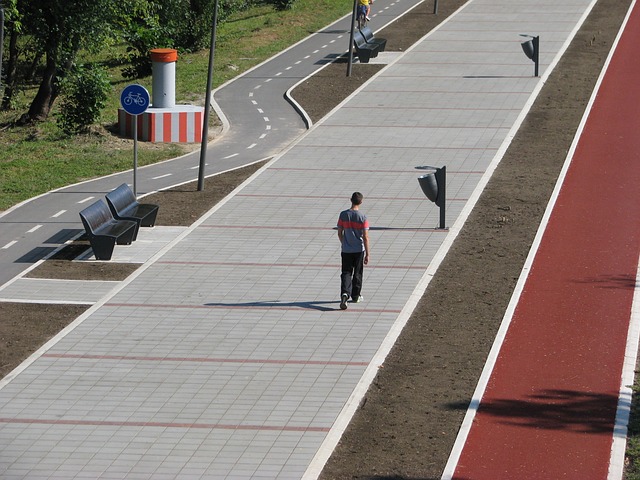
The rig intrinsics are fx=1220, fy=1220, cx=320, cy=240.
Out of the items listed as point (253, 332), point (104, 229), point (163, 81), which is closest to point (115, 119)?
point (163, 81)

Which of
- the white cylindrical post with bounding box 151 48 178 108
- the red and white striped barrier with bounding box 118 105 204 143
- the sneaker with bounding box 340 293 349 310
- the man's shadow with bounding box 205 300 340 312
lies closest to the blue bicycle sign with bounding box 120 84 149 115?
the man's shadow with bounding box 205 300 340 312

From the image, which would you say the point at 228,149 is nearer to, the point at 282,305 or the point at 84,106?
the point at 84,106

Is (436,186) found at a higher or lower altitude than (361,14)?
lower

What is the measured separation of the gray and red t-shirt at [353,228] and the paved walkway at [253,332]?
93 centimetres

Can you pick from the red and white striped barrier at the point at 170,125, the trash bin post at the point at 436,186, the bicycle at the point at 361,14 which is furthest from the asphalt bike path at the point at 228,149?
the trash bin post at the point at 436,186

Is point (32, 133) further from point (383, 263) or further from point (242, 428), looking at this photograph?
point (242, 428)

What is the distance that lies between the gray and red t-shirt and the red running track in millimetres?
2345

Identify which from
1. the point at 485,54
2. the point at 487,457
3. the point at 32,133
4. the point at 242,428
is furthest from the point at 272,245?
the point at 485,54

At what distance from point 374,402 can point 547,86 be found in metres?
21.5

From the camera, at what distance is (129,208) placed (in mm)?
21188

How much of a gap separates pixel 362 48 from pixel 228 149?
9.89 metres

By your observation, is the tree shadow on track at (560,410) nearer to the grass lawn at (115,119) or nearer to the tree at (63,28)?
the grass lawn at (115,119)

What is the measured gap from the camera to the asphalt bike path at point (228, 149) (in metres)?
21.0

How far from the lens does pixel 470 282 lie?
1795 centimetres
